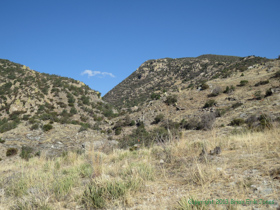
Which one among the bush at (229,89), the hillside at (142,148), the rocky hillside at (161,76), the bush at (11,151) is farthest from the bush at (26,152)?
the rocky hillside at (161,76)

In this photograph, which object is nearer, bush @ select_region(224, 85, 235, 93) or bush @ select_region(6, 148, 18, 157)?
bush @ select_region(6, 148, 18, 157)

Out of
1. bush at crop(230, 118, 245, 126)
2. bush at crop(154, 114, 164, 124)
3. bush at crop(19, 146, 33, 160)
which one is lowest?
bush at crop(19, 146, 33, 160)

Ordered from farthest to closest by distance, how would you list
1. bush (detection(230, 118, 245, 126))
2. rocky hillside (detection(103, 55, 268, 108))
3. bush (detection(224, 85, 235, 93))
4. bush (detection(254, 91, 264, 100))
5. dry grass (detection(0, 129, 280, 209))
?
rocky hillside (detection(103, 55, 268, 108)) → bush (detection(224, 85, 235, 93)) → bush (detection(254, 91, 264, 100)) → bush (detection(230, 118, 245, 126)) → dry grass (detection(0, 129, 280, 209))

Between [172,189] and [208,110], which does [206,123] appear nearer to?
[208,110]

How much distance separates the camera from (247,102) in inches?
803

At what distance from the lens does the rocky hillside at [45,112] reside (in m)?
20.9

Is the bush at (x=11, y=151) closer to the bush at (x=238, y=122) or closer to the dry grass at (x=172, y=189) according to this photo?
the dry grass at (x=172, y=189)

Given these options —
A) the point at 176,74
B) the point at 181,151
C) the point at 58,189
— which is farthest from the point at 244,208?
the point at 176,74

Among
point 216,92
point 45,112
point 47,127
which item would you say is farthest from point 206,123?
point 45,112

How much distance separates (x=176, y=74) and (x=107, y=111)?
159 feet

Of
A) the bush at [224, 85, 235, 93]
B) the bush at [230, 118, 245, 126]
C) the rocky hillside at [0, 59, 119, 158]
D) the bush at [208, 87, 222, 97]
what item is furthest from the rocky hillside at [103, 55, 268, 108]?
the bush at [230, 118, 245, 126]

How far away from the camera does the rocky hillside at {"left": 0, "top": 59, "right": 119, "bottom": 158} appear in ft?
68.5

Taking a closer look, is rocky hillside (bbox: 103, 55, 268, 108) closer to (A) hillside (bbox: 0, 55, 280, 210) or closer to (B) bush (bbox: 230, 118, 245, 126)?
(A) hillside (bbox: 0, 55, 280, 210)

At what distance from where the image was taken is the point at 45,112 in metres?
31.2
